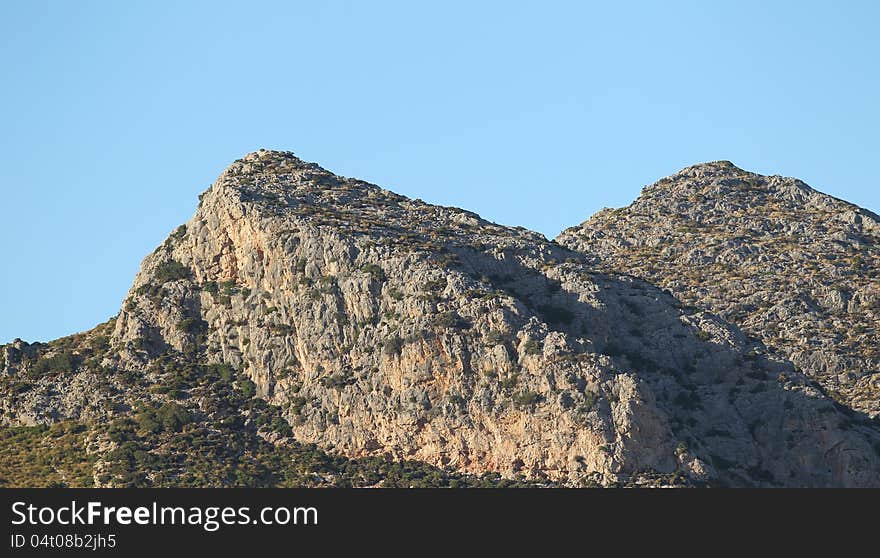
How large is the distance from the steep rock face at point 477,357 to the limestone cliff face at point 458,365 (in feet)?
0.50

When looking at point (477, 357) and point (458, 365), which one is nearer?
point (458, 365)

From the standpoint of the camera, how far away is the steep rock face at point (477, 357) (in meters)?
178

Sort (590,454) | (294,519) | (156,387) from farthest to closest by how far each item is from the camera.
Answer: (156,387) → (590,454) → (294,519)

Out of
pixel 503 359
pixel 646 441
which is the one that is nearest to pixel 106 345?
Answer: pixel 503 359

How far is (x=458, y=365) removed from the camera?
598 feet

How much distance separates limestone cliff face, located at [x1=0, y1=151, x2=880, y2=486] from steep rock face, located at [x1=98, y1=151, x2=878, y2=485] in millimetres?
151

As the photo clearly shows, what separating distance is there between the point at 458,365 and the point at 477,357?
155cm

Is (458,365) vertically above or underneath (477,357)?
underneath

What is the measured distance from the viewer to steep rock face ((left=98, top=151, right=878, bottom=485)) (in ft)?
586

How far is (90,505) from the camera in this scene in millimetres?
145125

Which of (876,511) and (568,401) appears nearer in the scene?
(876,511)

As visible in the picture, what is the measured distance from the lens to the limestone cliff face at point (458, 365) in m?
178

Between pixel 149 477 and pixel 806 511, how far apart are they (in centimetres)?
5507

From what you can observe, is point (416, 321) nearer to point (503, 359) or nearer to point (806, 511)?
point (503, 359)
